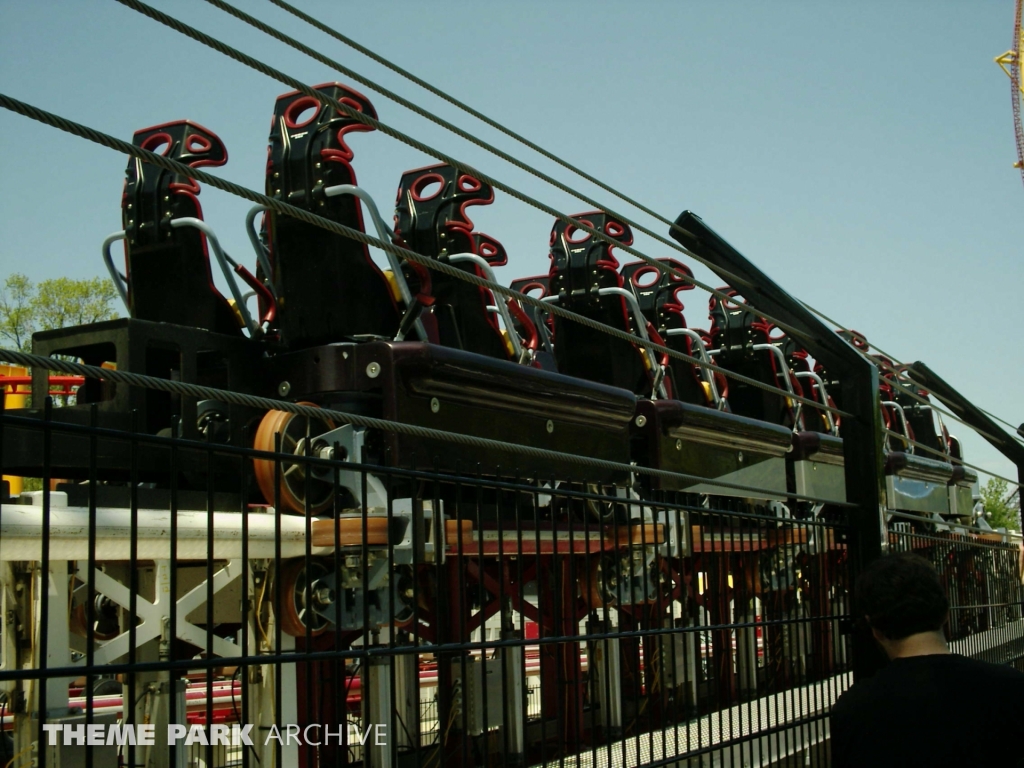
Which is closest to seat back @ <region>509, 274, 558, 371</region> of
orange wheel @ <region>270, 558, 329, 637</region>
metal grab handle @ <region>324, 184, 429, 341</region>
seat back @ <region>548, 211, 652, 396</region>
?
seat back @ <region>548, 211, 652, 396</region>

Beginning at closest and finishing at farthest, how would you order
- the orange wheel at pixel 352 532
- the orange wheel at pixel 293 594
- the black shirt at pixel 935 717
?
the black shirt at pixel 935 717 < the orange wheel at pixel 352 532 < the orange wheel at pixel 293 594

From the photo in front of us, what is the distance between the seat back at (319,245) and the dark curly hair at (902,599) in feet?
9.96

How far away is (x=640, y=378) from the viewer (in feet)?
26.4

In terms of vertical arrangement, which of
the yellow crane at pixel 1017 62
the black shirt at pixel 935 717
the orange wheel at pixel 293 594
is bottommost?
the black shirt at pixel 935 717

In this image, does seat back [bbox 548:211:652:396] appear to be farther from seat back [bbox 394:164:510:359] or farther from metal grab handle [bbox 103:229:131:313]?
metal grab handle [bbox 103:229:131:313]

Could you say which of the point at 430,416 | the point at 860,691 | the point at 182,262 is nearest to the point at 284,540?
the point at 430,416

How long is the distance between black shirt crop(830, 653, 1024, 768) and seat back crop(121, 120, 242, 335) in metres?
3.59

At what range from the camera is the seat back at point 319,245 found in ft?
17.7

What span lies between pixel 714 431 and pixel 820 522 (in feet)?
9.89

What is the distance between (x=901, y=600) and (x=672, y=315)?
6954 mm

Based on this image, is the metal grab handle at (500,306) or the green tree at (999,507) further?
the green tree at (999,507)

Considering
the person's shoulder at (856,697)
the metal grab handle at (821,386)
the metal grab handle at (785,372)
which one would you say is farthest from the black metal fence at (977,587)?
the metal grab handle at (821,386)

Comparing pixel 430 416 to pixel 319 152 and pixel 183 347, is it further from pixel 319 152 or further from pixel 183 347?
pixel 319 152

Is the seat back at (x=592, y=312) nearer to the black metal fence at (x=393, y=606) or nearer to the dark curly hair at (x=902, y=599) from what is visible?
the black metal fence at (x=393, y=606)
